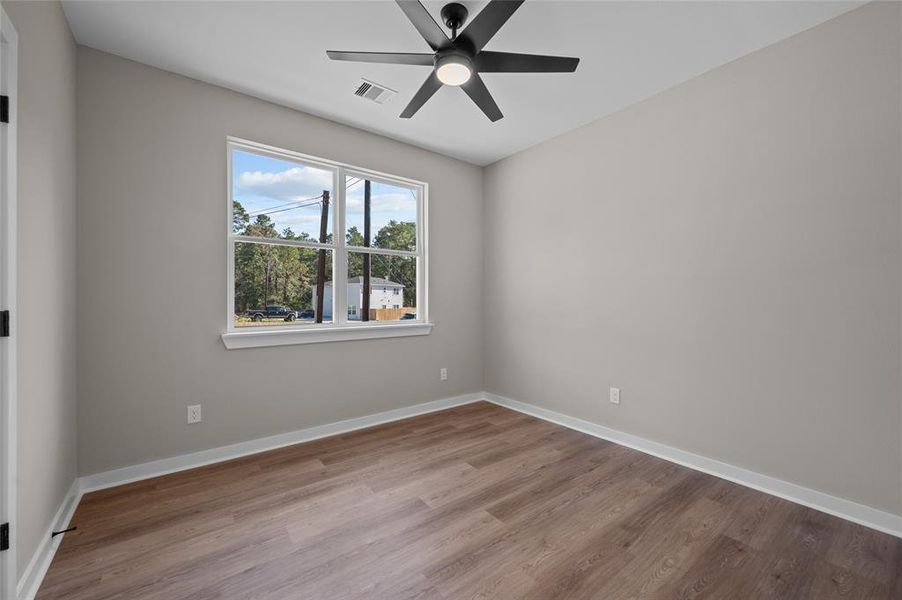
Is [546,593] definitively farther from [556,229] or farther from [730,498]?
Result: [556,229]

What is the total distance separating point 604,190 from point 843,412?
213cm

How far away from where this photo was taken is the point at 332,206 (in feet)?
11.2

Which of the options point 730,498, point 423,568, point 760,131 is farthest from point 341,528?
point 760,131

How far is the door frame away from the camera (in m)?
1.35

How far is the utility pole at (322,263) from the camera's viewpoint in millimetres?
3367

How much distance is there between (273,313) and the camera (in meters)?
3.12

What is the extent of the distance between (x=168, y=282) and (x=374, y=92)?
1986 millimetres

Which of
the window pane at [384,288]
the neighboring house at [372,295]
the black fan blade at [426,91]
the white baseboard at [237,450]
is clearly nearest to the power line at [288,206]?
the window pane at [384,288]

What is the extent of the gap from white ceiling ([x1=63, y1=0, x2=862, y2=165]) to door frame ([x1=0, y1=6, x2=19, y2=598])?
3.36 feet

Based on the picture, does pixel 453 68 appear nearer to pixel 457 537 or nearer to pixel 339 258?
pixel 339 258

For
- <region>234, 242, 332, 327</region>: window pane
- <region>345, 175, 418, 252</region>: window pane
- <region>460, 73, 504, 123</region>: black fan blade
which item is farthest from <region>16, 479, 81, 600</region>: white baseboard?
<region>460, 73, 504, 123</region>: black fan blade

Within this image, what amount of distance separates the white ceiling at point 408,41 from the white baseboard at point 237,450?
2636mm

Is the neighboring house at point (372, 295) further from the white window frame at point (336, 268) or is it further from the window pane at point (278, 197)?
the window pane at point (278, 197)

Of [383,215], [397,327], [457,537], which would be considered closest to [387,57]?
[383,215]
